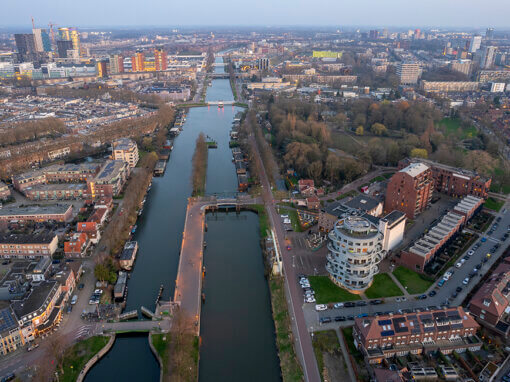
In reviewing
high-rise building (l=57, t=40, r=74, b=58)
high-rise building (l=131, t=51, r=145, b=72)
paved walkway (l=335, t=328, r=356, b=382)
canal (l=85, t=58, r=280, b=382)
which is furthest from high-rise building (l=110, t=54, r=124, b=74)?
paved walkway (l=335, t=328, r=356, b=382)

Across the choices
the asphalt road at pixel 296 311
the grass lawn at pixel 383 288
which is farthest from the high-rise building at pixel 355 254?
the asphalt road at pixel 296 311

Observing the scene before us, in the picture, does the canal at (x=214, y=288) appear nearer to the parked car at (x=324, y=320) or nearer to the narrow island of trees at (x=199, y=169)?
the narrow island of trees at (x=199, y=169)

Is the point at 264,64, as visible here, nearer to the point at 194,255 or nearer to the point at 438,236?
the point at 438,236

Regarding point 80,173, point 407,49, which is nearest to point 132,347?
point 80,173

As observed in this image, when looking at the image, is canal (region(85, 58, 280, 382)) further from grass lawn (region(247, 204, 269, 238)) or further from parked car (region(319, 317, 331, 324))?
parked car (region(319, 317, 331, 324))

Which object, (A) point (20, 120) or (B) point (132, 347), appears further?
(A) point (20, 120)

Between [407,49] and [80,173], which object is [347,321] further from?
[407,49]

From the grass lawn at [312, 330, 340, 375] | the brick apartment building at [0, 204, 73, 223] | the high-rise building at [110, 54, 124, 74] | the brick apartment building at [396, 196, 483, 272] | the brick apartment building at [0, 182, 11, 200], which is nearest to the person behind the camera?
the grass lawn at [312, 330, 340, 375]
